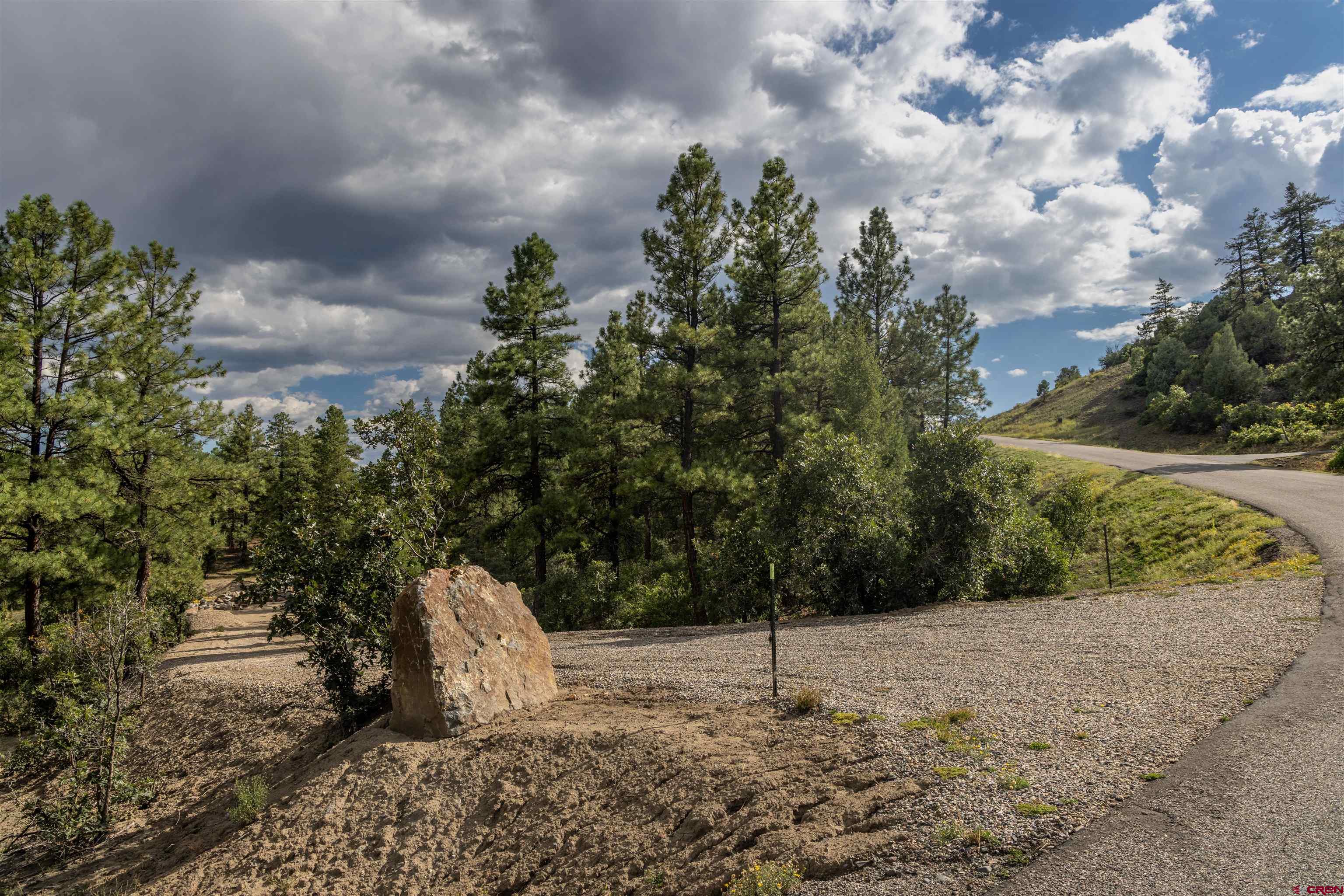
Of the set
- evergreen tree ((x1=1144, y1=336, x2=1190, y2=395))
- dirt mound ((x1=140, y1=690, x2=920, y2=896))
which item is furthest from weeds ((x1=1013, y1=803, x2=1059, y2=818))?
evergreen tree ((x1=1144, y1=336, x2=1190, y2=395))

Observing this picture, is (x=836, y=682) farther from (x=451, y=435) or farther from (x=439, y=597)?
(x=451, y=435)

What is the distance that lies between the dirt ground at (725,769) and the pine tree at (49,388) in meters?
6.89

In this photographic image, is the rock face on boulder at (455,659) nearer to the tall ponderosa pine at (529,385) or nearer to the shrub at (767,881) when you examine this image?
the shrub at (767,881)

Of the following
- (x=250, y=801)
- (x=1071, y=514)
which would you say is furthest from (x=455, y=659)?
Result: (x=1071, y=514)

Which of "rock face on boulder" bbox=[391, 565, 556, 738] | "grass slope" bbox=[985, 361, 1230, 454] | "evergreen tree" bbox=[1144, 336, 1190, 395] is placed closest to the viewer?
"rock face on boulder" bbox=[391, 565, 556, 738]

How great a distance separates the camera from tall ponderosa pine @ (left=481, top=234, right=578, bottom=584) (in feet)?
71.3

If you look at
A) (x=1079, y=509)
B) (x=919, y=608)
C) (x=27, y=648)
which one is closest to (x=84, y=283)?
(x=27, y=648)

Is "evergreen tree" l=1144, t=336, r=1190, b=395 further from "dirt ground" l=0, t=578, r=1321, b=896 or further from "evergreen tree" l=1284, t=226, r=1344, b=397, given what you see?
"dirt ground" l=0, t=578, r=1321, b=896

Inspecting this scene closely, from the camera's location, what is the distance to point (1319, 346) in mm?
25453

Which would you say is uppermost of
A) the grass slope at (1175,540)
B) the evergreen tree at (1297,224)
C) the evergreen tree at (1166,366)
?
the evergreen tree at (1297,224)

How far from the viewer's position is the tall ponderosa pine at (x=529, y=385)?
71.3 ft

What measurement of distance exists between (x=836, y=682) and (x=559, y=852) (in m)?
4.41

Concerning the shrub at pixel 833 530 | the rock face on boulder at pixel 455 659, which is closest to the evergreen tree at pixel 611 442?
the shrub at pixel 833 530

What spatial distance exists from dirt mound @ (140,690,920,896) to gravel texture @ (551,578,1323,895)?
16.9 inches
